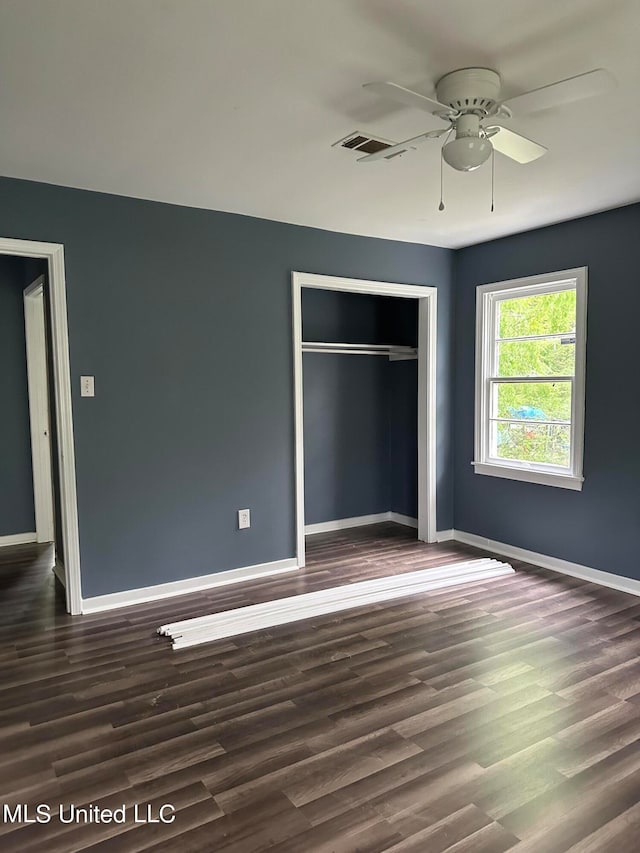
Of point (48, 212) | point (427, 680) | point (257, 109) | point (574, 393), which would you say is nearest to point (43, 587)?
point (48, 212)

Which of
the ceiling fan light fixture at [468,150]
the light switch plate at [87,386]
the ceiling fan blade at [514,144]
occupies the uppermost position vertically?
the ceiling fan blade at [514,144]

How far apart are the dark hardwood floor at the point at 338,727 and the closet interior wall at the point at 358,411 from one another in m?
1.96

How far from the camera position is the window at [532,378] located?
429 centimetres

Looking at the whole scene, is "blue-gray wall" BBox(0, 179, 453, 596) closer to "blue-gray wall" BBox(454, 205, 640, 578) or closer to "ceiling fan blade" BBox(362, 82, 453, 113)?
"blue-gray wall" BBox(454, 205, 640, 578)

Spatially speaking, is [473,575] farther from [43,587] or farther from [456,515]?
[43,587]

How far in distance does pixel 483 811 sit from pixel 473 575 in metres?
2.40

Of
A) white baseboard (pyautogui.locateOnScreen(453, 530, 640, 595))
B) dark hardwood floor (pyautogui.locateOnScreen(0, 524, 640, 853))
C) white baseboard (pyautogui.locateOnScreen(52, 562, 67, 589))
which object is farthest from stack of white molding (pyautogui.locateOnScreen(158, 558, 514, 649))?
white baseboard (pyautogui.locateOnScreen(52, 562, 67, 589))

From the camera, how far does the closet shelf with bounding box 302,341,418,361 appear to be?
5148 mm

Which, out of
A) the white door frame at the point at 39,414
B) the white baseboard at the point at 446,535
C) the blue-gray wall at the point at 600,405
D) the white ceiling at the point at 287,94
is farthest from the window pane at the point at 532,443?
the white door frame at the point at 39,414

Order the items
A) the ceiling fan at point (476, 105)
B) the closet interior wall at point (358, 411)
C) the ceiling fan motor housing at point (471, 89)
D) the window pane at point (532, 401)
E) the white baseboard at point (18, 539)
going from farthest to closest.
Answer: the closet interior wall at point (358, 411) < the white baseboard at point (18, 539) < the window pane at point (532, 401) < the ceiling fan motor housing at point (471, 89) < the ceiling fan at point (476, 105)

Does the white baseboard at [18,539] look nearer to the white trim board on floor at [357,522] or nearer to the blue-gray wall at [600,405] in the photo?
the white trim board on floor at [357,522]

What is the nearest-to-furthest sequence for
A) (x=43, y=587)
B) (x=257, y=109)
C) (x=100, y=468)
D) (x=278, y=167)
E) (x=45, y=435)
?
1. (x=257, y=109)
2. (x=278, y=167)
3. (x=100, y=468)
4. (x=43, y=587)
5. (x=45, y=435)

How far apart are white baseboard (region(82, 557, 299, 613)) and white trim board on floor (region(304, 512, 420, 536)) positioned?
44.2 inches

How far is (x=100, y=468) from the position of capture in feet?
12.2
